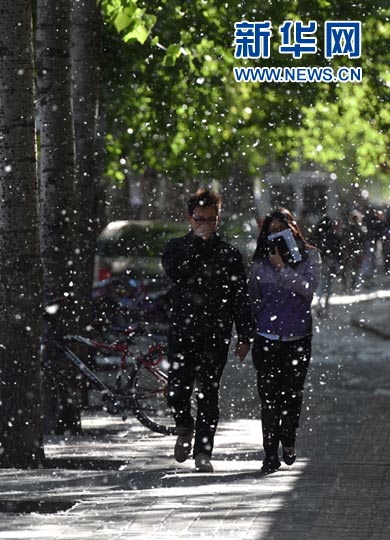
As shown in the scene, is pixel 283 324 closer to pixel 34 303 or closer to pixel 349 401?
pixel 34 303

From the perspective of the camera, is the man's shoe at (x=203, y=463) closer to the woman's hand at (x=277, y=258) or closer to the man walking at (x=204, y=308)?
the man walking at (x=204, y=308)

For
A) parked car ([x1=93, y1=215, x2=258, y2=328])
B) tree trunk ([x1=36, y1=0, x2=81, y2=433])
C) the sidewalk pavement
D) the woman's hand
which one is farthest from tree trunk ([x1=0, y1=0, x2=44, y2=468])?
parked car ([x1=93, y1=215, x2=258, y2=328])

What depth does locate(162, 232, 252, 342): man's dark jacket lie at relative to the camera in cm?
1096

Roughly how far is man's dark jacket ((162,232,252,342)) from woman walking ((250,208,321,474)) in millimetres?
191

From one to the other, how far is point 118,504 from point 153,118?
15235 mm

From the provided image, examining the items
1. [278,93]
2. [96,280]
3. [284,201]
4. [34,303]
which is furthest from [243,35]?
[284,201]

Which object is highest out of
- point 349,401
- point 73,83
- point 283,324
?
point 73,83

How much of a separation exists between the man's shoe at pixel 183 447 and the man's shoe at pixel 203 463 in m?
0.26

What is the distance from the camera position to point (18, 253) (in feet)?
37.0

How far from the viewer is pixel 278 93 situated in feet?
78.1

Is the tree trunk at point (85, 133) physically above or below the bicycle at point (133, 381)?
above

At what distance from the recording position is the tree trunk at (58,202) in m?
13.5

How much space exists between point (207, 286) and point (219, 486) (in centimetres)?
143

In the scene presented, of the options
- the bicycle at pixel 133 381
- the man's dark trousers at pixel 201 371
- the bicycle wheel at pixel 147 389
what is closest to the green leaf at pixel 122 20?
the bicycle at pixel 133 381
